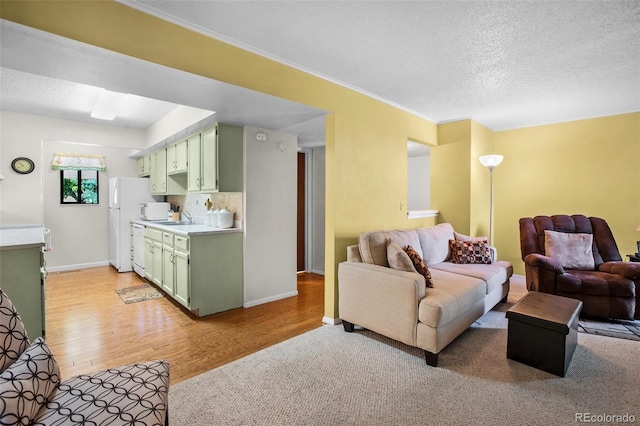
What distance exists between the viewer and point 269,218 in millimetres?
3725

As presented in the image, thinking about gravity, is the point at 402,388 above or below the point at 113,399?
below

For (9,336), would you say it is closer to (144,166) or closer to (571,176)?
(144,166)

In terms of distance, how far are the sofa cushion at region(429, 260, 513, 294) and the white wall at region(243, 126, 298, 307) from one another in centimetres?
182

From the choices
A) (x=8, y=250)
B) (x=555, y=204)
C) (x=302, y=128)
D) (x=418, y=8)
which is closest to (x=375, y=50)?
(x=418, y=8)

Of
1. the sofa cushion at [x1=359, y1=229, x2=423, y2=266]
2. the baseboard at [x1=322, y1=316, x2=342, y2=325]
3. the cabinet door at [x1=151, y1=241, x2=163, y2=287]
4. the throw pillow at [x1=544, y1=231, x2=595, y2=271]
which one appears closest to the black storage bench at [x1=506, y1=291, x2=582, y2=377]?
the sofa cushion at [x1=359, y1=229, x2=423, y2=266]

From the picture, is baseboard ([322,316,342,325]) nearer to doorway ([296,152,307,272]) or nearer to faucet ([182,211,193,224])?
doorway ([296,152,307,272])

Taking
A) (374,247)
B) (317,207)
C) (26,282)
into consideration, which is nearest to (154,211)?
(317,207)

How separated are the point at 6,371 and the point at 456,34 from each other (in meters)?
3.00

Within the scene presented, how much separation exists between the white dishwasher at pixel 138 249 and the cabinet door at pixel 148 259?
0.95 feet

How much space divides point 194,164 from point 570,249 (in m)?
4.67

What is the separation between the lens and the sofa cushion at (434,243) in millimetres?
3415

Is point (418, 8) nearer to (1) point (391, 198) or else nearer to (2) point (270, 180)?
(1) point (391, 198)

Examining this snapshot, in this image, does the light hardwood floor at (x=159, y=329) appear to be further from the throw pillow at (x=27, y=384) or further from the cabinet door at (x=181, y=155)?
the cabinet door at (x=181, y=155)
